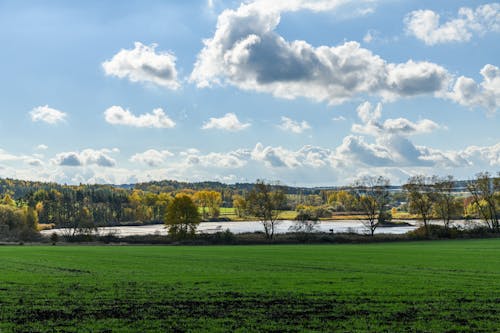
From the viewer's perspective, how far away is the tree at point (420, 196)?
102 meters

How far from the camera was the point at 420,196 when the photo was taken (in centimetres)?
10288

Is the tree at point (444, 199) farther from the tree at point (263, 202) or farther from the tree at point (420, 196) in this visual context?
the tree at point (263, 202)

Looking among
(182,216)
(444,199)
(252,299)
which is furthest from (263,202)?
(252,299)

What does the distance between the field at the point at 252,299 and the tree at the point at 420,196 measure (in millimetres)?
67223

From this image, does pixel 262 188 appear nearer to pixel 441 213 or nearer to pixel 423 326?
pixel 441 213

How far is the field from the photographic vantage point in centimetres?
1773

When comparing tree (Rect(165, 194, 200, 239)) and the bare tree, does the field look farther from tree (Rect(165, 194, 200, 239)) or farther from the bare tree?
the bare tree

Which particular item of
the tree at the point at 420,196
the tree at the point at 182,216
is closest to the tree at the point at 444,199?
the tree at the point at 420,196

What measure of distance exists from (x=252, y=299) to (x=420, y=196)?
87.8 meters

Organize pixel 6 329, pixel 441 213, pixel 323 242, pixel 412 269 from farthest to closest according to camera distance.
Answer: pixel 441 213, pixel 323 242, pixel 412 269, pixel 6 329

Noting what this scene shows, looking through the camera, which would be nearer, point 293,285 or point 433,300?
point 433,300

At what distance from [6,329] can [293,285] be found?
1562 centimetres

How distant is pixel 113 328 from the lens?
17.3 meters

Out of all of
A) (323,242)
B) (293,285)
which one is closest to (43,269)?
(293,285)
